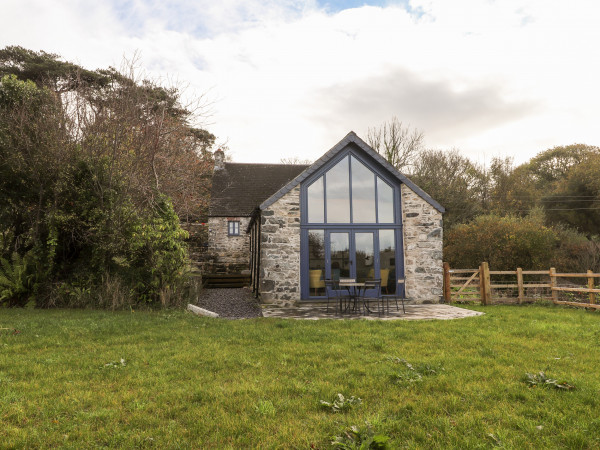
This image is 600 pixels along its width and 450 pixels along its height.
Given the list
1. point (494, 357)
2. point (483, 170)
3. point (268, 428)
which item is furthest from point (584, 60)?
→ point (483, 170)

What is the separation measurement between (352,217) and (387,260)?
1.80 m

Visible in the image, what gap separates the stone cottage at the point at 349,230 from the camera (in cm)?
1202

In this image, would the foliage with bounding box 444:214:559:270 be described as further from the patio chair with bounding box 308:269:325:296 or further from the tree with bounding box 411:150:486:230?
the patio chair with bounding box 308:269:325:296

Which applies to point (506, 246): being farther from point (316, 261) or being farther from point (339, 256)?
point (316, 261)

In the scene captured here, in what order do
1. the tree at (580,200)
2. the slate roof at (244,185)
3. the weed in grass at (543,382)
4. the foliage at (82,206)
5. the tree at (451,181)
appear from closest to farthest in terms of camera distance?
the weed in grass at (543,382) < the foliage at (82,206) < the slate roof at (244,185) < the tree at (451,181) < the tree at (580,200)

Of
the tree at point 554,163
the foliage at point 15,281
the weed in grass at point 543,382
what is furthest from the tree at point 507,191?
the foliage at point 15,281

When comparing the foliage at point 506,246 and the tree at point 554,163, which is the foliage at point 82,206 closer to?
the foliage at point 506,246

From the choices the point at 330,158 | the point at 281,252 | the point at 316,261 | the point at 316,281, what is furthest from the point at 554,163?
the point at 281,252

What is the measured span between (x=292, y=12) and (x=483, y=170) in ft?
83.6

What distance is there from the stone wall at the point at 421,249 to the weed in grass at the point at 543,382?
26.0 ft

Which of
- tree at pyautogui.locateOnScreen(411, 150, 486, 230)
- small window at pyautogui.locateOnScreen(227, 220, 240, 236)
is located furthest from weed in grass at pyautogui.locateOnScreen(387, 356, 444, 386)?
tree at pyautogui.locateOnScreen(411, 150, 486, 230)

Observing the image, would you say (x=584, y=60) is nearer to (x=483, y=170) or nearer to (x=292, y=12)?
(x=292, y=12)

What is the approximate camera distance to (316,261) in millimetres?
12141

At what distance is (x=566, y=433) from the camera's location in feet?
10.6
